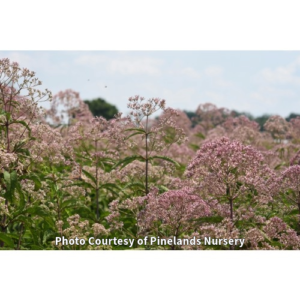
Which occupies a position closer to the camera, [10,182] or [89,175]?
[10,182]

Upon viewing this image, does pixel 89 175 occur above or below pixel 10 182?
above

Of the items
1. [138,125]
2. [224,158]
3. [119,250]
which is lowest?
[119,250]

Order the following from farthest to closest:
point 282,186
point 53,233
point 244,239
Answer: point 53,233 → point 282,186 → point 244,239

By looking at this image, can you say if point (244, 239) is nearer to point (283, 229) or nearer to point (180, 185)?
point (283, 229)

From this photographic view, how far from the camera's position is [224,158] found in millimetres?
7508

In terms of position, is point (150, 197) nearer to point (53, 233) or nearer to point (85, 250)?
point (85, 250)

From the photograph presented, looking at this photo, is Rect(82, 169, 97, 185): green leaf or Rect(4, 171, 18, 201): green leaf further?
Rect(82, 169, 97, 185): green leaf

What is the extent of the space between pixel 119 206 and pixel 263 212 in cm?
249

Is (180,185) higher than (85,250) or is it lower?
higher

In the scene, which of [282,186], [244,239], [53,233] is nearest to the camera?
[244,239]

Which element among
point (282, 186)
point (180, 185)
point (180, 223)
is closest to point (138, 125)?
point (180, 185)

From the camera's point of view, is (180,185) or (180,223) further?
(180,185)

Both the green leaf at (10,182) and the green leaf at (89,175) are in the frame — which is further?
the green leaf at (89,175)

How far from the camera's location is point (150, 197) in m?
7.56
